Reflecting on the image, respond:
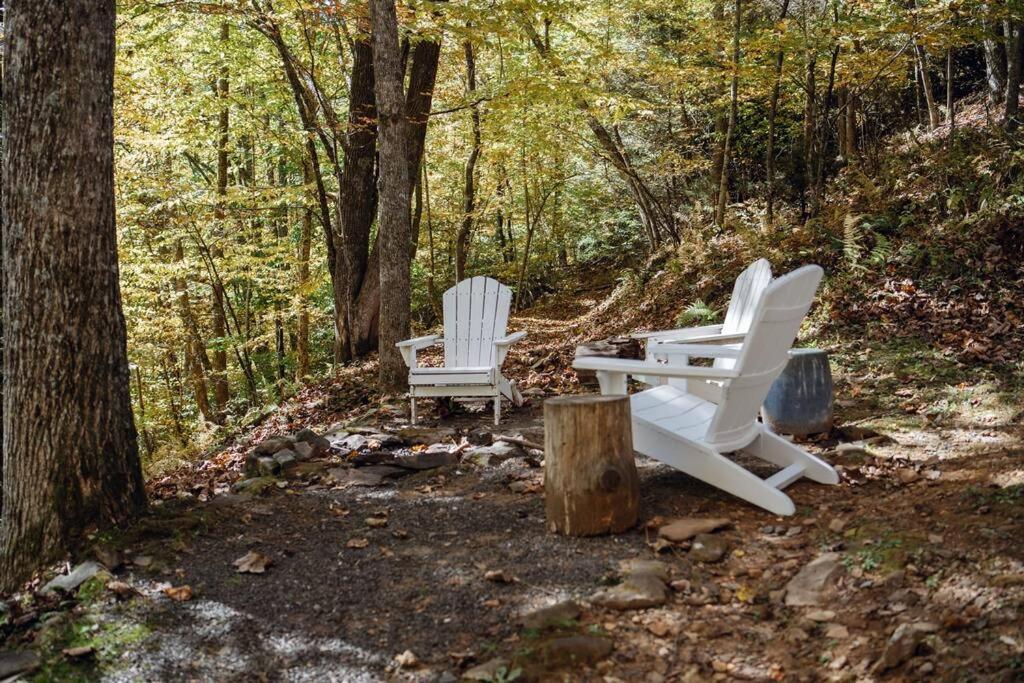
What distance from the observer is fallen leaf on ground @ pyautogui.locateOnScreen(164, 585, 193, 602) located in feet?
9.32

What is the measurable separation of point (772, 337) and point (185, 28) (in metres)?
9.08

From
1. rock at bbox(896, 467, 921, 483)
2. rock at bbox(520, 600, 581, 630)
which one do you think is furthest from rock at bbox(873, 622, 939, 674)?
rock at bbox(896, 467, 921, 483)

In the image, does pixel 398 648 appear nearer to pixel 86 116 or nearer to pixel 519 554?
pixel 519 554

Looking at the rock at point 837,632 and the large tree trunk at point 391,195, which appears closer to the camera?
the rock at point 837,632

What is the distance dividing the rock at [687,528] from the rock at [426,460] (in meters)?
1.75

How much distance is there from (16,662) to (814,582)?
2.67 m

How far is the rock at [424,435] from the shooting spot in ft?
17.1

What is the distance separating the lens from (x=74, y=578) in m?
2.95

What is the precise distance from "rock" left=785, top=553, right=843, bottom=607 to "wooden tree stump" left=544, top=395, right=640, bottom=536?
30.3 inches

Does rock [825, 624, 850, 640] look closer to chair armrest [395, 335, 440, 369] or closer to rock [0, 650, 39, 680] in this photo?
rock [0, 650, 39, 680]

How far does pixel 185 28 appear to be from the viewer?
959cm

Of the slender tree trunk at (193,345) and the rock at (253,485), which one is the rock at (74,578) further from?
the slender tree trunk at (193,345)

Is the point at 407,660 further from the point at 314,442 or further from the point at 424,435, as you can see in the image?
the point at 424,435

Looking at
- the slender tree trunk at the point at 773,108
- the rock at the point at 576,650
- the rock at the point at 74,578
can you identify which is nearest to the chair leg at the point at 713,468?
the rock at the point at 576,650
